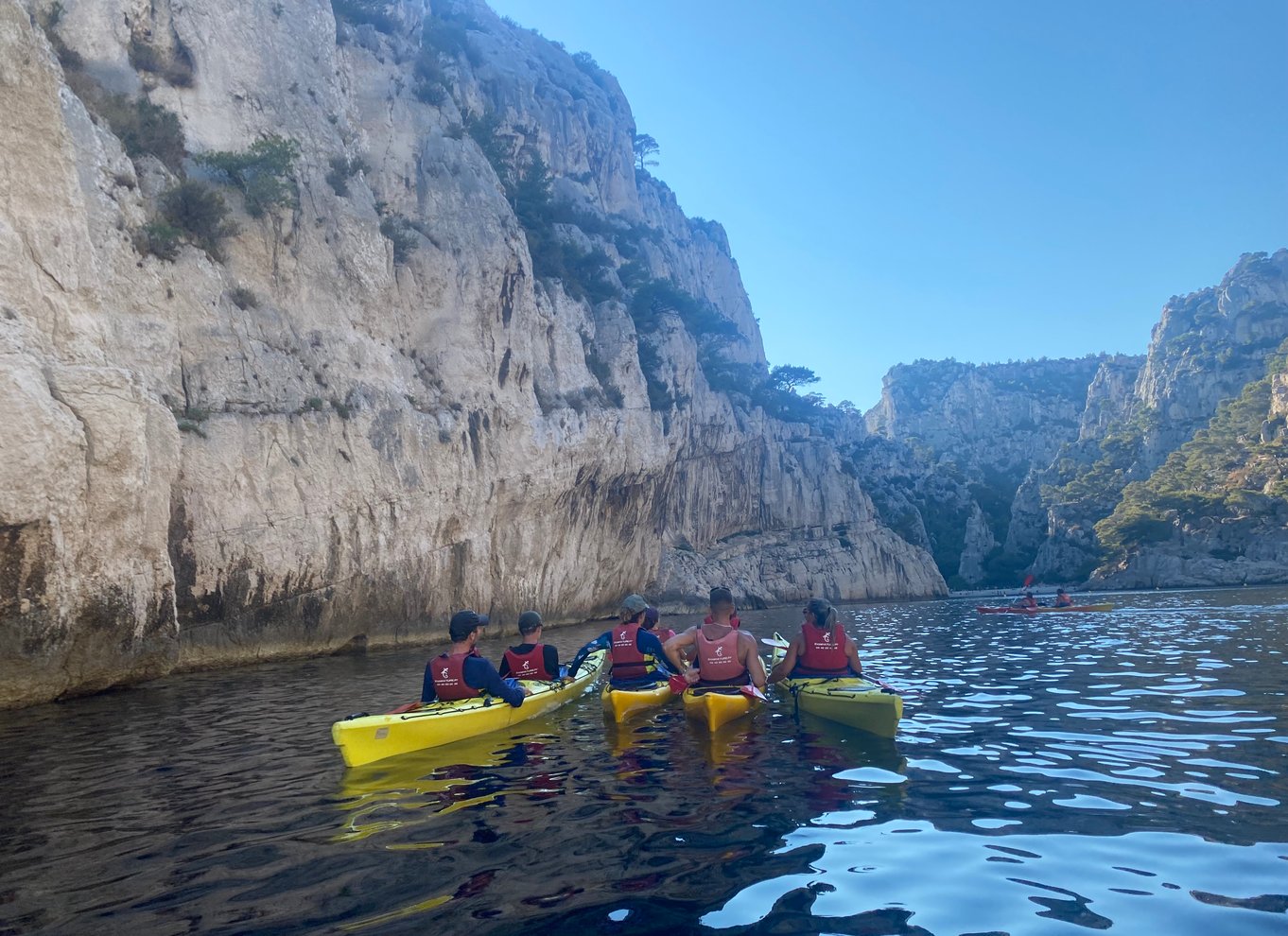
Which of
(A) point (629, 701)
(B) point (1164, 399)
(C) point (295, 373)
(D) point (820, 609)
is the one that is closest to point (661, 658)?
(A) point (629, 701)

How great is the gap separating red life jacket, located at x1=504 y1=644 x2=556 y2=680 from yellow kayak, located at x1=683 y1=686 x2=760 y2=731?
2.51m

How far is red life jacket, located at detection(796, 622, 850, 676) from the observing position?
1080cm

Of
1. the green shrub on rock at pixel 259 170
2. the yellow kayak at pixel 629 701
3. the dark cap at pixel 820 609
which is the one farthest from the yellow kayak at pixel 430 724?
the green shrub on rock at pixel 259 170

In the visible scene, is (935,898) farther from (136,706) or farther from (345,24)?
(345,24)

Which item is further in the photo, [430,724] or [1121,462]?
[1121,462]

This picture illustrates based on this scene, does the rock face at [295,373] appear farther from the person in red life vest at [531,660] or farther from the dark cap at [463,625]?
the dark cap at [463,625]

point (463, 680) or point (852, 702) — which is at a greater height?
point (463, 680)

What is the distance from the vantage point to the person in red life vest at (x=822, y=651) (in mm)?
10797

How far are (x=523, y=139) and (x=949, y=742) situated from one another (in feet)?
166

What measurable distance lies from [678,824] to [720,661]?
442 centimetres

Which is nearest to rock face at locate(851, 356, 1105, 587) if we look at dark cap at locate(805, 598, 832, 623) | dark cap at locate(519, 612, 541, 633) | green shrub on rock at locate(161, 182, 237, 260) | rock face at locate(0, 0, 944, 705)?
rock face at locate(0, 0, 944, 705)

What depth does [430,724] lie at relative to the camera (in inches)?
357

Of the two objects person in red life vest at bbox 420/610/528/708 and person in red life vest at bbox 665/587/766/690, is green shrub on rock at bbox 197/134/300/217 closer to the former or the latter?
person in red life vest at bbox 420/610/528/708

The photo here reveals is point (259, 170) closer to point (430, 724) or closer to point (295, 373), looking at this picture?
point (295, 373)
